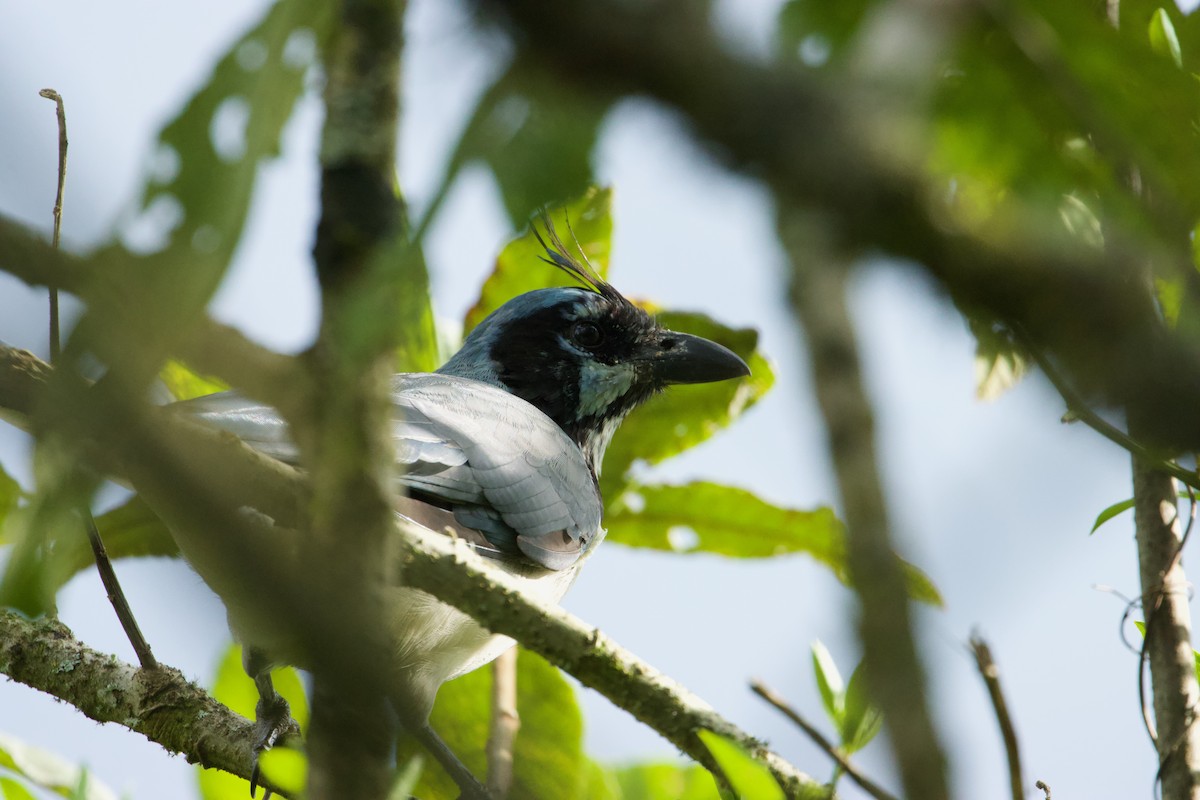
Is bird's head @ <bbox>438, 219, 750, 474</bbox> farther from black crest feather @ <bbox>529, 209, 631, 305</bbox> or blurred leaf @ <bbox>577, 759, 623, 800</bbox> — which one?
blurred leaf @ <bbox>577, 759, 623, 800</bbox>

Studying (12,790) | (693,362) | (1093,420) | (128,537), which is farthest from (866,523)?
(693,362)

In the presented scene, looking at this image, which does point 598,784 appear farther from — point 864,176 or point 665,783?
point 864,176

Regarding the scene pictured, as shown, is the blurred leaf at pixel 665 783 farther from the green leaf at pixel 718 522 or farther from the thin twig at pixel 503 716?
the green leaf at pixel 718 522

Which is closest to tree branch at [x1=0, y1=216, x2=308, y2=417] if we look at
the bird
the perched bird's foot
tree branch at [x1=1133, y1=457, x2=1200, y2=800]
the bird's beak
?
the bird

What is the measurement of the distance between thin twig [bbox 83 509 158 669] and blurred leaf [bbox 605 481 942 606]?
247 centimetres

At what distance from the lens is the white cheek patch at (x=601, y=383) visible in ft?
19.6

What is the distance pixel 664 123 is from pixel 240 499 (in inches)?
30.2

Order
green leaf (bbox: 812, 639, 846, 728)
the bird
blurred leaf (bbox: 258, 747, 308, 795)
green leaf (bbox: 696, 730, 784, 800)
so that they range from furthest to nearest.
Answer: the bird → green leaf (bbox: 812, 639, 846, 728) → green leaf (bbox: 696, 730, 784, 800) → blurred leaf (bbox: 258, 747, 308, 795)

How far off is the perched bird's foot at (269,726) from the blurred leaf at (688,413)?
6.91 ft

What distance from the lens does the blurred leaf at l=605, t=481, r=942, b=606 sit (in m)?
5.89

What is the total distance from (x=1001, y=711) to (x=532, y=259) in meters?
4.62

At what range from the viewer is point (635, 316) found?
6156 mm

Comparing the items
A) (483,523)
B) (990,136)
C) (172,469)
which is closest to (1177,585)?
(990,136)

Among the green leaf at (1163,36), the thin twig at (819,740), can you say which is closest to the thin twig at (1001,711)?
the thin twig at (819,740)
